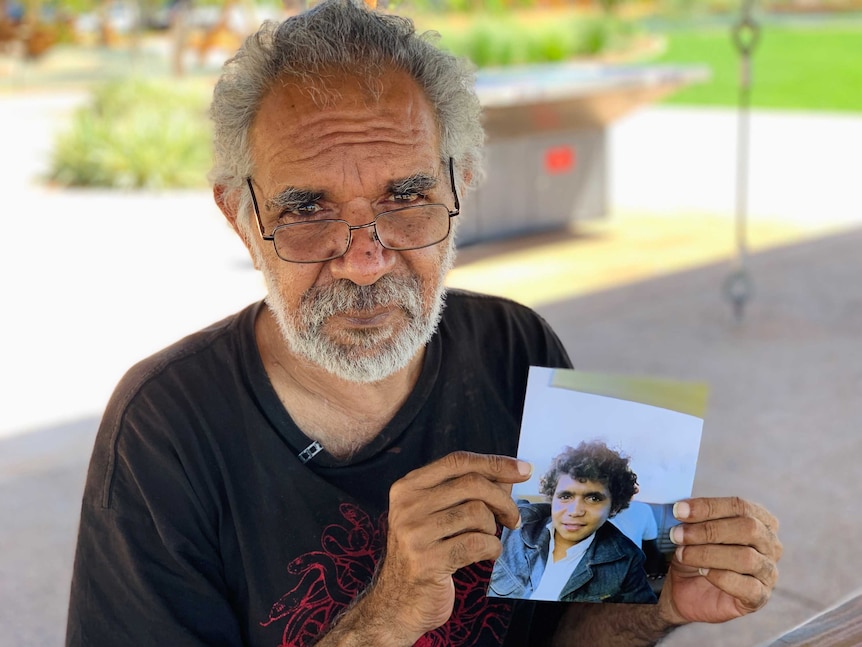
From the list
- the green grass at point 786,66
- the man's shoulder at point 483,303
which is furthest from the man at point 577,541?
the green grass at point 786,66

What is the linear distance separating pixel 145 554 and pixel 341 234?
22.9 inches

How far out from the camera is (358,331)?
1.74 m

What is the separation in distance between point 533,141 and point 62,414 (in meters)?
4.67

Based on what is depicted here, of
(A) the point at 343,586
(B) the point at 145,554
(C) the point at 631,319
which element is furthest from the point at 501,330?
(C) the point at 631,319

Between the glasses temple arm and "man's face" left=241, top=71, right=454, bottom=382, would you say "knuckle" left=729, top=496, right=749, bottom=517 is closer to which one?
"man's face" left=241, top=71, right=454, bottom=382

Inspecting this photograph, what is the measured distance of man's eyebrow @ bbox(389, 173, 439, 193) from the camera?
178 centimetres

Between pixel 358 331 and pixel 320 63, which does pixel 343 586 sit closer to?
pixel 358 331

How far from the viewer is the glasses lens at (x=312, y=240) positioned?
172 cm

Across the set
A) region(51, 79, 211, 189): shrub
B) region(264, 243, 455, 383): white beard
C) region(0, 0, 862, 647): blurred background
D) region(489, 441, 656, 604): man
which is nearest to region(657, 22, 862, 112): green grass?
region(0, 0, 862, 647): blurred background

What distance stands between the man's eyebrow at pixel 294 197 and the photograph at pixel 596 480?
0.46 metres

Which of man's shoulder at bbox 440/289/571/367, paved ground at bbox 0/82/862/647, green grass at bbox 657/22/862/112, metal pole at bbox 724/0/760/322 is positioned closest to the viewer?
man's shoulder at bbox 440/289/571/367

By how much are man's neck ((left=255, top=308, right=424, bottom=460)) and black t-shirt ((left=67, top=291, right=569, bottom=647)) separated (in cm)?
3

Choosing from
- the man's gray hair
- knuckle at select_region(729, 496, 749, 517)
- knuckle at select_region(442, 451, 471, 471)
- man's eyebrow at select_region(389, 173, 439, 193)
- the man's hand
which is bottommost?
the man's hand

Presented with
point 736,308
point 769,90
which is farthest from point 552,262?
point 769,90
